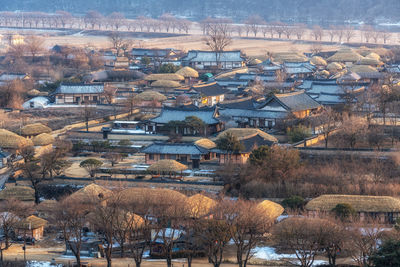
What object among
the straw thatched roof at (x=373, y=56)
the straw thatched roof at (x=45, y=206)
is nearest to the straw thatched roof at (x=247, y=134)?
the straw thatched roof at (x=45, y=206)

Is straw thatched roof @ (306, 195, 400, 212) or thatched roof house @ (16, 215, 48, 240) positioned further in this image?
thatched roof house @ (16, 215, 48, 240)

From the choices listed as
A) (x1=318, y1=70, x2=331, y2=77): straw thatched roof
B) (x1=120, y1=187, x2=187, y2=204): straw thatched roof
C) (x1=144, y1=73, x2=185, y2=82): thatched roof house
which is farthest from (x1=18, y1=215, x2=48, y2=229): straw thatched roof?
(x1=318, y1=70, x2=331, y2=77): straw thatched roof

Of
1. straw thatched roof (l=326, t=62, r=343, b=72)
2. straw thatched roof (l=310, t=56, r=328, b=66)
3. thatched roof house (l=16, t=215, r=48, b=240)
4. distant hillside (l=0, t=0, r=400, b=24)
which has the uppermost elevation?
distant hillside (l=0, t=0, r=400, b=24)

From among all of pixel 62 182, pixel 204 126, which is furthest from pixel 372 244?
pixel 204 126

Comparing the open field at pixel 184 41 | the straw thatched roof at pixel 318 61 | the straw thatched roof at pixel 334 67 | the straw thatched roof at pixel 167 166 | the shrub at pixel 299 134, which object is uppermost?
the open field at pixel 184 41

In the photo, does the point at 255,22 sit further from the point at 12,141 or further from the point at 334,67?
the point at 12,141

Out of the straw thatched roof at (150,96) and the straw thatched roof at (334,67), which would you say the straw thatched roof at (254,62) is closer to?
the straw thatched roof at (334,67)

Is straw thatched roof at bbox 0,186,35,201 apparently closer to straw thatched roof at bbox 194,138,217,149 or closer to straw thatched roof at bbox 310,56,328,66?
straw thatched roof at bbox 194,138,217,149
